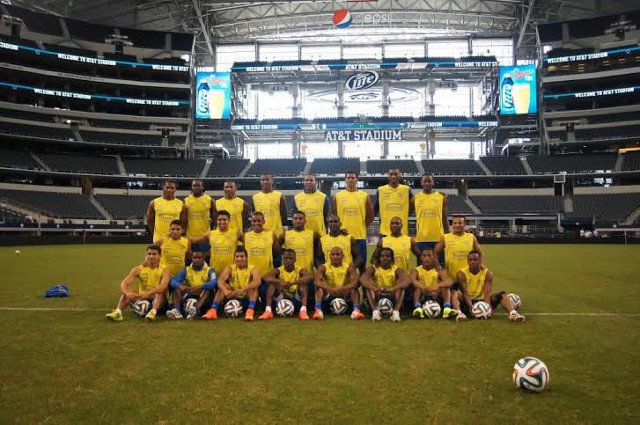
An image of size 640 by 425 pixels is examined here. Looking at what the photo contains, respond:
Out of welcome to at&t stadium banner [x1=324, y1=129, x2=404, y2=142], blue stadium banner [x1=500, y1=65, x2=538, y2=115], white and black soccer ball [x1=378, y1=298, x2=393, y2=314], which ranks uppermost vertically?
blue stadium banner [x1=500, y1=65, x2=538, y2=115]

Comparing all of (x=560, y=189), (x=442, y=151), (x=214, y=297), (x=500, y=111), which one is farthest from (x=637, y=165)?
(x=214, y=297)

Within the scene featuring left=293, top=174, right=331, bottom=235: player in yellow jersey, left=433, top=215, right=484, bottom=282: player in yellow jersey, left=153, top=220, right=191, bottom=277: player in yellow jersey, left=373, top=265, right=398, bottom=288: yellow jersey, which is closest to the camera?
left=373, top=265, right=398, bottom=288: yellow jersey

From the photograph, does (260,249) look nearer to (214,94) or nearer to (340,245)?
(340,245)

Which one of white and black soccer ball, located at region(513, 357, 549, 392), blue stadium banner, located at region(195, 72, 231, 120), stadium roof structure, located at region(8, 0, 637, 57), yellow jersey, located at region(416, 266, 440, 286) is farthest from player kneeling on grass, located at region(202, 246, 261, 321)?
stadium roof structure, located at region(8, 0, 637, 57)

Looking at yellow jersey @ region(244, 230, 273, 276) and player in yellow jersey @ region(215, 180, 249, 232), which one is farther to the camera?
player in yellow jersey @ region(215, 180, 249, 232)

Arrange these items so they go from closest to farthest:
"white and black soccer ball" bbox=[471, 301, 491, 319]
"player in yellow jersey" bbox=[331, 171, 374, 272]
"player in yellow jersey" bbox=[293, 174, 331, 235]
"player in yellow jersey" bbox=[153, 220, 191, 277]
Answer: "white and black soccer ball" bbox=[471, 301, 491, 319]
"player in yellow jersey" bbox=[153, 220, 191, 277]
"player in yellow jersey" bbox=[293, 174, 331, 235]
"player in yellow jersey" bbox=[331, 171, 374, 272]

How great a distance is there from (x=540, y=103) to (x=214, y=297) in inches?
2283

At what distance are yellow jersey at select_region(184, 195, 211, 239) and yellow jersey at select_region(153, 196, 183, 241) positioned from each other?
0.23m

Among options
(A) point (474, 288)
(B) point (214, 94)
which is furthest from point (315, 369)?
(B) point (214, 94)

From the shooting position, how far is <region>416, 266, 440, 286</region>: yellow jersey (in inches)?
340

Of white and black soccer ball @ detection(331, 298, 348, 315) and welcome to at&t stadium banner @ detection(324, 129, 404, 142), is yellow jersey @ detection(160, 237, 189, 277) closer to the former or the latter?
white and black soccer ball @ detection(331, 298, 348, 315)

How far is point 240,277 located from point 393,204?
3.49 meters

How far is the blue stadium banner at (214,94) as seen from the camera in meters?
53.1

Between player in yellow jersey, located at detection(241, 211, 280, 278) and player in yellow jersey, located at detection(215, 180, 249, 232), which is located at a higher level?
player in yellow jersey, located at detection(215, 180, 249, 232)
